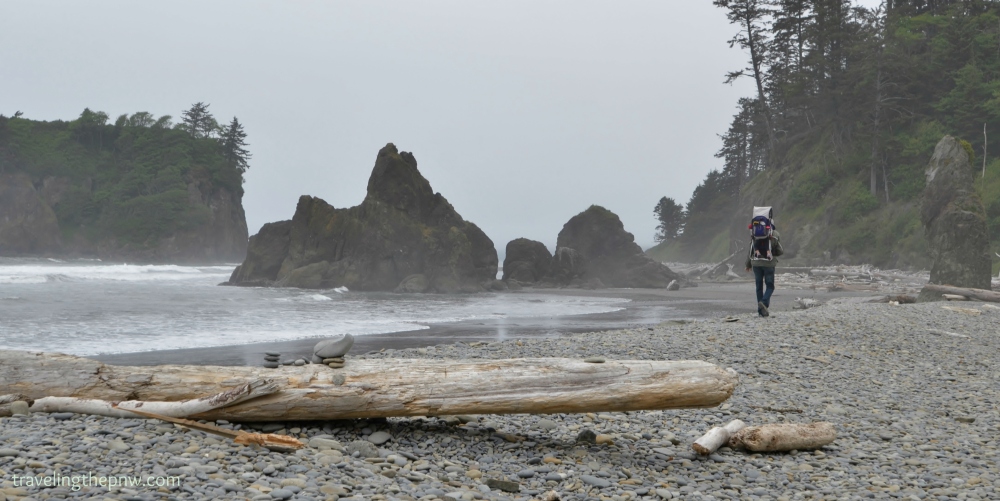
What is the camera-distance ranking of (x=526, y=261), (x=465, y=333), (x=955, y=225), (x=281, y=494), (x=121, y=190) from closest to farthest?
(x=281, y=494) → (x=465, y=333) → (x=955, y=225) → (x=526, y=261) → (x=121, y=190)

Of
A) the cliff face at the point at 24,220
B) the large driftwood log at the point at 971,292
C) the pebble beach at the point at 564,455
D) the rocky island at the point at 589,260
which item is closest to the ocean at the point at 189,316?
the pebble beach at the point at 564,455

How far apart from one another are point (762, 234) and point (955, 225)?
36.2 ft

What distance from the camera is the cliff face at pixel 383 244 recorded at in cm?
3512

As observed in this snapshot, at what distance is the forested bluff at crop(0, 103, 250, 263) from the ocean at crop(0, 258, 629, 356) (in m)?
52.1

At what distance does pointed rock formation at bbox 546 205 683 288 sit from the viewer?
40594 mm

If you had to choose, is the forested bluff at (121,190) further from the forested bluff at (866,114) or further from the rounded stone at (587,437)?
the rounded stone at (587,437)

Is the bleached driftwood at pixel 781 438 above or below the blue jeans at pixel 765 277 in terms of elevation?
below

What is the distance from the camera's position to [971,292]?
1830 cm

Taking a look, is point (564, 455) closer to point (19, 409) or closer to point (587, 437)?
point (587, 437)

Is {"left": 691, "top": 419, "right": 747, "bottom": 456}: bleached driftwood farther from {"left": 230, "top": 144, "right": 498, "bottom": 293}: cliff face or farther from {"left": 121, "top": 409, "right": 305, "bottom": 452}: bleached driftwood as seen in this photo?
{"left": 230, "top": 144, "right": 498, "bottom": 293}: cliff face

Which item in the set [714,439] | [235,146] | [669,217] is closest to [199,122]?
[235,146]

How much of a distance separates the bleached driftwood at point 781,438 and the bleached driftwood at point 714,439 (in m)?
0.06

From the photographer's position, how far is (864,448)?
5.24 meters

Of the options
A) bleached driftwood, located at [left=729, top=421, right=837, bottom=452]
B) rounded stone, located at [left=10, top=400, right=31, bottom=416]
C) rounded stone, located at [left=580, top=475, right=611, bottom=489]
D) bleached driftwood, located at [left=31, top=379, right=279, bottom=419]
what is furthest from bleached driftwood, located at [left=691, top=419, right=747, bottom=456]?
rounded stone, located at [left=10, top=400, right=31, bottom=416]
